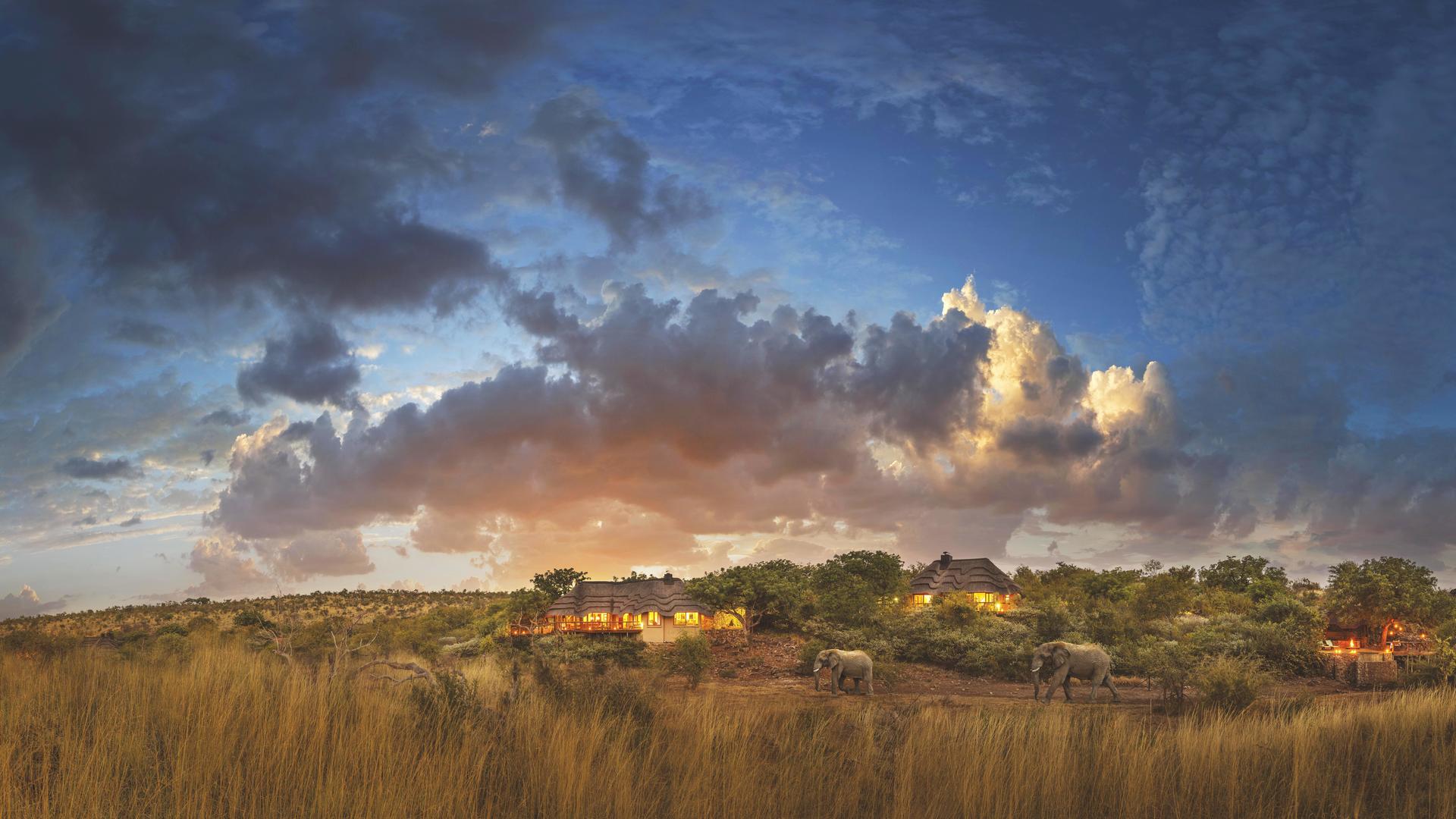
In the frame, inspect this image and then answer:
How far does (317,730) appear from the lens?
21.4 feet

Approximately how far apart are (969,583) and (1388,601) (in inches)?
1275

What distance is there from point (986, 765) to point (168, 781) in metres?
6.53

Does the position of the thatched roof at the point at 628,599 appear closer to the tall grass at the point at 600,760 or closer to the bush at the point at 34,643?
the bush at the point at 34,643

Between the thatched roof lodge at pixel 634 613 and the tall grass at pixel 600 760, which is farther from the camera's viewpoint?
the thatched roof lodge at pixel 634 613

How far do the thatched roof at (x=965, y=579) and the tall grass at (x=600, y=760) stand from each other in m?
50.5

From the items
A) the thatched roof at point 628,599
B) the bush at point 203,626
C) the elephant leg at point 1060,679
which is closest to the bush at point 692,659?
the elephant leg at point 1060,679

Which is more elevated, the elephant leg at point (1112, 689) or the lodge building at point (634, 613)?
the elephant leg at point (1112, 689)

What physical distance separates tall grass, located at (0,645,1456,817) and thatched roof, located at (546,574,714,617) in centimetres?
4152

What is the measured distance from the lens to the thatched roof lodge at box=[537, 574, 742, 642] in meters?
49.4

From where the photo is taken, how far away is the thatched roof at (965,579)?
193ft

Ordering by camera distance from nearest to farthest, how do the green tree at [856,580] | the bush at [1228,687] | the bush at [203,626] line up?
the bush at [1228,687] → the bush at [203,626] → the green tree at [856,580]

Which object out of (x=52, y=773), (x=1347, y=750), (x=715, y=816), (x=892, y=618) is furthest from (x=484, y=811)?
(x=892, y=618)

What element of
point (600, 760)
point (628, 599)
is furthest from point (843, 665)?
point (628, 599)

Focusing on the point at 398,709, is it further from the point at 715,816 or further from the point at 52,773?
the point at 715,816
